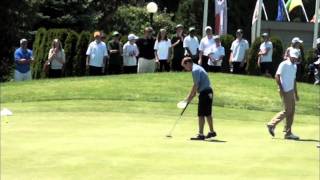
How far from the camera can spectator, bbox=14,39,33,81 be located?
23.7 meters

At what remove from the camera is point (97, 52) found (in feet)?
78.1

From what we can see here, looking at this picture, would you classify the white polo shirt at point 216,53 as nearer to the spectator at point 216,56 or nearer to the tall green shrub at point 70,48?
the spectator at point 216,56

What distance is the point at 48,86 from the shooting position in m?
24.0

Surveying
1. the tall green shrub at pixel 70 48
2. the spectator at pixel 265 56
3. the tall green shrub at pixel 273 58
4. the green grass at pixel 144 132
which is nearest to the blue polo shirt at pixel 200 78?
the green grass at pixel 144 132

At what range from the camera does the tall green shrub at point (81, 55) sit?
2830 centimetres

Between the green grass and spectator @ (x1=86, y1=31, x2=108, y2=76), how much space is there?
50cm

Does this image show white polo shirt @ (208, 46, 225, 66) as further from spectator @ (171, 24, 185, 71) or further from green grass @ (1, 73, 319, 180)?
spectator @ (171, 24, 185, 71)

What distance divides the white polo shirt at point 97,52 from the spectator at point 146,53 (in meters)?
1.31

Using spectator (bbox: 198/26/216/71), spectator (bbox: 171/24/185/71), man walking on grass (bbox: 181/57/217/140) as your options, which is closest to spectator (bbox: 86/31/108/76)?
spectator (bbox: 171/24/185/71)

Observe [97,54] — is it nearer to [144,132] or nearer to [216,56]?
[216,56]

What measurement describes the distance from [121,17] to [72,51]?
23.6 m

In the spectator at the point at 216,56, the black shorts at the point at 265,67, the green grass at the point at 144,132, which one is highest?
the spectator at the point at 216,56

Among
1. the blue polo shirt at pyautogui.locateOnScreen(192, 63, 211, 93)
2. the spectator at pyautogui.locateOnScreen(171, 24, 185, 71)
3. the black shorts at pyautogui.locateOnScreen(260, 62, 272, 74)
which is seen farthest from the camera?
the black shorts at pyautogui.locateOnScreen(260, 62, 272, 74)

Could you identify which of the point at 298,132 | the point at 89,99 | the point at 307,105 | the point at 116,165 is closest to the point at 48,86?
the point at 89,99
